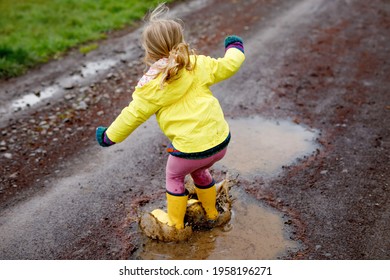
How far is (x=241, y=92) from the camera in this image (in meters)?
6.67

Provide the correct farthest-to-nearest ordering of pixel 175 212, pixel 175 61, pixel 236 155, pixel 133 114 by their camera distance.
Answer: pixel 236 155, pixel 175 212, pixel 133 114, pixel 175 61

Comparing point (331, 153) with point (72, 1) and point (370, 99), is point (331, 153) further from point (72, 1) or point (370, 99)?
point (72, 1)

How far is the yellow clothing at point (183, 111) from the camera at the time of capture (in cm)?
334

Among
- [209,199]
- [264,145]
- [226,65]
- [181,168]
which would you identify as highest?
[226,65]

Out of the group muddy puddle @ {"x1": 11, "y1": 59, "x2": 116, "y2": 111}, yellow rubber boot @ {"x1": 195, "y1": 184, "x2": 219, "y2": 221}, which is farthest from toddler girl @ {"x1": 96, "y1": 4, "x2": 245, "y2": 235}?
muddy puddle @ {"x1": 11, "y1": 59, "x2": 116, "y2": 111}

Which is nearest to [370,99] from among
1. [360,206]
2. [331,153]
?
[331,153]

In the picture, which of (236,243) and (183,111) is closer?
(183,111)

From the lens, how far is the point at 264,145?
5.35 meters

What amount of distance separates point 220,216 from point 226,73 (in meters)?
1.26

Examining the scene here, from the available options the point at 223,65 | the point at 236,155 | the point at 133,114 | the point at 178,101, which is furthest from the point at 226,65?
the point at 236,155

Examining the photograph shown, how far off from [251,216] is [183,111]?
1.32 m

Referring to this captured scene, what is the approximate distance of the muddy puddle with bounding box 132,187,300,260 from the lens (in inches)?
148

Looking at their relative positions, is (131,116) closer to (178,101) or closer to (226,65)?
(178,101)

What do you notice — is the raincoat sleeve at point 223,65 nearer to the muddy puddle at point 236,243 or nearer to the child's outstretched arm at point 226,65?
the child's outstretched arm at point 226,65
